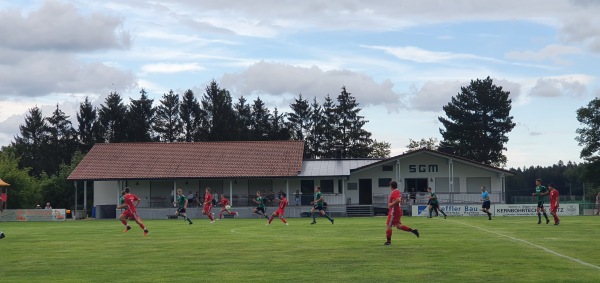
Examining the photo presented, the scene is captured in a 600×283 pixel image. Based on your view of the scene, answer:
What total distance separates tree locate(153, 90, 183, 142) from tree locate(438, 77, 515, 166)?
110ft

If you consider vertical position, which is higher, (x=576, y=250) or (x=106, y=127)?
(x=106, y=127)

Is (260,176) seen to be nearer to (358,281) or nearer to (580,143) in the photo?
(580,143)

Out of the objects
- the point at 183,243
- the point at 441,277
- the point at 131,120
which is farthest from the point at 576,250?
the point at 131,120

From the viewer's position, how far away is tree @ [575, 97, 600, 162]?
90375 millimetres

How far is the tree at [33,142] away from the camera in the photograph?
105500 mm


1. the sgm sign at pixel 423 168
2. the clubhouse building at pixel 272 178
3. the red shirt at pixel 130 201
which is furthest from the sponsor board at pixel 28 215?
the red shirt at pixel 130 201

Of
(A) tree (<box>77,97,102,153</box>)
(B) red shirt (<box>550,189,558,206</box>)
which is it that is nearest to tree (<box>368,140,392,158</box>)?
(A) tree (<box>77,97,102,153</box>)

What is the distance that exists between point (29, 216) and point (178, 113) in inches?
1788

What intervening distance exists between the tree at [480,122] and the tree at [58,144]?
46770mm

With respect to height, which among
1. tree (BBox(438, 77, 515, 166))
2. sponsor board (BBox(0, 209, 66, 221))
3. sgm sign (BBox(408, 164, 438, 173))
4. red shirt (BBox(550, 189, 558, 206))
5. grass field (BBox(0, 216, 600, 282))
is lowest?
sponsor board (BBox(0, 209, 66, 221))

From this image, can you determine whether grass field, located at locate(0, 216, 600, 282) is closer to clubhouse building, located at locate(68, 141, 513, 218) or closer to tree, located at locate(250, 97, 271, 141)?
clubhouse building, located at locate(68, 141, 513, 218)

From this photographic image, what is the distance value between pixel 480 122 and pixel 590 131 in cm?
1284

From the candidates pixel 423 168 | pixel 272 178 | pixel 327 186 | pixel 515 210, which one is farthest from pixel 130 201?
pixel 423 168

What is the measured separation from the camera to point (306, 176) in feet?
211
